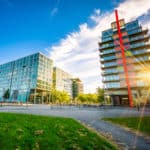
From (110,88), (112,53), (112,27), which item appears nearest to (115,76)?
(110,88)

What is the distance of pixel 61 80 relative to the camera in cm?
13550

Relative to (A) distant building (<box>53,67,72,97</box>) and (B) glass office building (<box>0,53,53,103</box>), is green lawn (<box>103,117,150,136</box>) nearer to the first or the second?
(B) glass office building (<box>0,53,53,103</box>)

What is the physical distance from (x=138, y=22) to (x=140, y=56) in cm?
1543

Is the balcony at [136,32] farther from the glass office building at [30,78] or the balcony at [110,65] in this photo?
the glass office building at [30,78]

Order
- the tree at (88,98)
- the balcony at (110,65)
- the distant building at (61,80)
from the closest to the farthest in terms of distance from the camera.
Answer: the balcony at (110,65), the tree at (88,98), the distant building at (61,80)

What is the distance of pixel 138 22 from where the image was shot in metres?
57.0

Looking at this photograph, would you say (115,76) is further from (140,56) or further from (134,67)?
(140,56)

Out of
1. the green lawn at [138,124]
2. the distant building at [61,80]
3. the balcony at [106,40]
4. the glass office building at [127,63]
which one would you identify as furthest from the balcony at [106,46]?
the distant building at [61,80]

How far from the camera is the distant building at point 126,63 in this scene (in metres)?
50.8

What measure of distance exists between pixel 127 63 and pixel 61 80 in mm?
88529

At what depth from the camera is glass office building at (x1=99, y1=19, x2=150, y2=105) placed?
1993 inches

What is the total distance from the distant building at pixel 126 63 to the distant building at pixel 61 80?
71.3 m

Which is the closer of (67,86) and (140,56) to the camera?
(140,56)

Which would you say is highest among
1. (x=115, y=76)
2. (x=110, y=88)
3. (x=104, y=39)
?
(x=104, y=39)
